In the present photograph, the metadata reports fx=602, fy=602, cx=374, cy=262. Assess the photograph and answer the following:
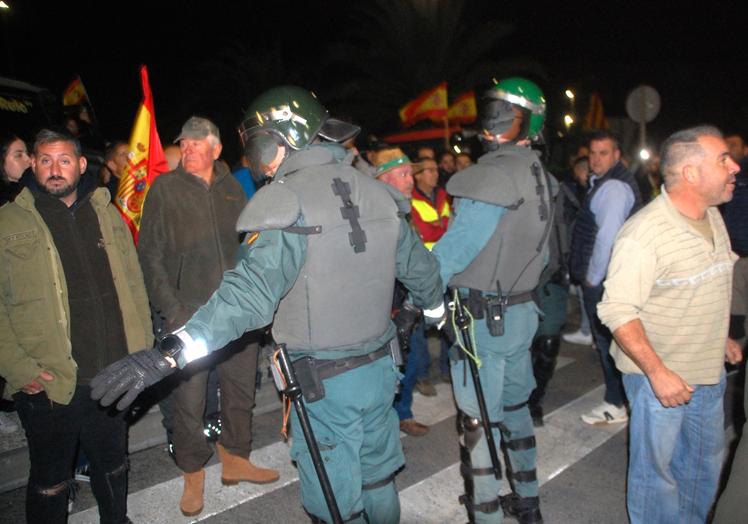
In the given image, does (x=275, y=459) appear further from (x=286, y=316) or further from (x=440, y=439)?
(x=286, y=316)

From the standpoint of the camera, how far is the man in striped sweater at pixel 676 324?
2.90m

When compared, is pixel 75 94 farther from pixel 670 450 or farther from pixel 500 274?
pixel 670 450

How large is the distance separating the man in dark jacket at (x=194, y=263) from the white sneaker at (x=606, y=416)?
2.75 metres

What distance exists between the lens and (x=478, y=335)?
3.52 metres

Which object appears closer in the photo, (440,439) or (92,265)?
(92,265)

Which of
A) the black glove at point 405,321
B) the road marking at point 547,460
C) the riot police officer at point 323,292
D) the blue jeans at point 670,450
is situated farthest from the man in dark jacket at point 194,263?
the blue jeans at point 670,450

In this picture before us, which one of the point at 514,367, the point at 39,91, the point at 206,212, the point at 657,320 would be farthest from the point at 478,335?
the point at 39,91

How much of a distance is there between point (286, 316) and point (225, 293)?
397 millimetres

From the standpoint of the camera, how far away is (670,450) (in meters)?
3.05

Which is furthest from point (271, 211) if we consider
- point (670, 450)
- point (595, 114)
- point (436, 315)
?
point (595, 114)

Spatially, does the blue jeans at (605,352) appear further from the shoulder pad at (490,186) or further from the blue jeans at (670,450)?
the shoulder pad at (490,186)

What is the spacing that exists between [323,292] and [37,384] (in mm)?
1613

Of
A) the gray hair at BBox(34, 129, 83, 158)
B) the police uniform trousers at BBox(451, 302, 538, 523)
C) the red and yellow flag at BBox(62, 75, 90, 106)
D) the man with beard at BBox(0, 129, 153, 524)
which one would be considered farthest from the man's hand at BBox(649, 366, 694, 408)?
the red and yellow flag at BBox(62, 75, 90, 106)

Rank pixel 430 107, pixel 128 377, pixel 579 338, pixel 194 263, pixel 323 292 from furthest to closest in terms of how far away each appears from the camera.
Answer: pixel 430 107 < pixel 579 338 < pixel 194 263 < pixel 323 292 < pixel 128 377
